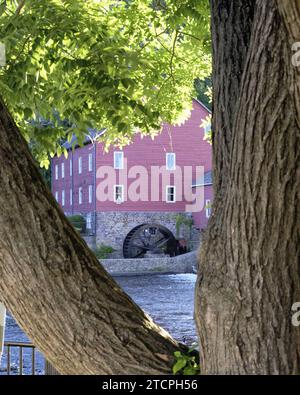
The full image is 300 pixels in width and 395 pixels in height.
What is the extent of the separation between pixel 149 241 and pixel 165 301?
306 inches

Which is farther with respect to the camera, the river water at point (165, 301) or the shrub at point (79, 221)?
the shrub at point (79, 221)

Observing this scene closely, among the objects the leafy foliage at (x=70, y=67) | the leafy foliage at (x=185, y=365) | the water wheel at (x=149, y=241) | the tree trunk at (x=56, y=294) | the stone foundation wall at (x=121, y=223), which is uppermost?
the leafy foliage at (x=70, y=67)

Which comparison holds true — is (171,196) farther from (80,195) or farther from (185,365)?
(185,365)

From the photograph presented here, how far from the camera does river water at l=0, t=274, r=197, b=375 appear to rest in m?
23.8

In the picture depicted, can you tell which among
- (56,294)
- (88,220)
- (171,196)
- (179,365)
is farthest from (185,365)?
(171,196)

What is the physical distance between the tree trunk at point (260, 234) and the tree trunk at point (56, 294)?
34cm

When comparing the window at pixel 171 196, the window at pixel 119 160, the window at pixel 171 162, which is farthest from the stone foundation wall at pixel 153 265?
the window at pixel 171 162

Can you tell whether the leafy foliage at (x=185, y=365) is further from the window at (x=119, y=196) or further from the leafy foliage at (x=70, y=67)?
the window at (x=119, y=196)

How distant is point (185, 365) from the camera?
9.00ft

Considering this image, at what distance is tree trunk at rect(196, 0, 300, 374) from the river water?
16.0m

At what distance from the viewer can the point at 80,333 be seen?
2.68 m

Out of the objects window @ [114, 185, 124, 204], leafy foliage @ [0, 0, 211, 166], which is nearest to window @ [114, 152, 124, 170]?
window @ [114, 185, 124, 204]

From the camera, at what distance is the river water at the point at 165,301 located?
23.8 meters

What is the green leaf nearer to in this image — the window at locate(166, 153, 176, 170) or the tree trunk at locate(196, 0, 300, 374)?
the tree trunk at locate(196, 0, 300, 374)
